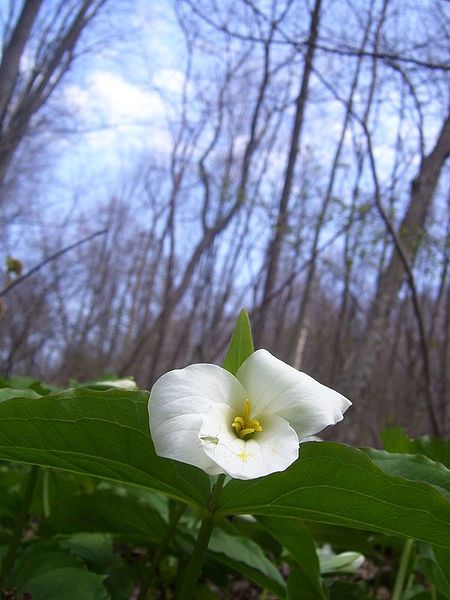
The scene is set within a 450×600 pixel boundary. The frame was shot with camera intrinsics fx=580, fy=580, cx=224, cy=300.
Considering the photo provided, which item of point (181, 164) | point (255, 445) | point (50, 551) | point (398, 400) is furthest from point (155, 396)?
point (181, 164)

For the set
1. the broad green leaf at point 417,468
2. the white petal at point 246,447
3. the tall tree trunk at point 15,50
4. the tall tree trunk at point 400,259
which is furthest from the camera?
the tall tree trunk at point 15,50

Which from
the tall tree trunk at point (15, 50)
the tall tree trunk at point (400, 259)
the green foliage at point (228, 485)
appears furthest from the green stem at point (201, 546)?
the tall tree trunk at point (15, 50)

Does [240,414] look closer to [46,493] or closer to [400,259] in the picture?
[46,493]

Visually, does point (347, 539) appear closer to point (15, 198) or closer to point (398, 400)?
point (398, 400)

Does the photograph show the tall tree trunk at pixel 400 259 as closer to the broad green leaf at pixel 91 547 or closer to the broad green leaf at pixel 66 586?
the broad green leaf at pixel 91 547

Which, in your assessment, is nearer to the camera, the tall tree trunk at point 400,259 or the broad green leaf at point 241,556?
the broad green leaf at point 241,556

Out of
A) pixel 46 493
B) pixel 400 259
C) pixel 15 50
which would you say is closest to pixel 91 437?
pixel 46 493

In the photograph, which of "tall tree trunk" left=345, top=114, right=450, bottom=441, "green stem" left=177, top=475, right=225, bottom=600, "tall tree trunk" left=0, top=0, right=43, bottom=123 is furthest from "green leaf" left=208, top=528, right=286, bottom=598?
"tall tree trunk" left=0, top=0, right=43, bottom=123

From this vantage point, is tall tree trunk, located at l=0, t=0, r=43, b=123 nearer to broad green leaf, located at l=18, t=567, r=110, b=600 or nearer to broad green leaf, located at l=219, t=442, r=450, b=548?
broad green leaf, located at l=18, t=567, r=110, b=600
